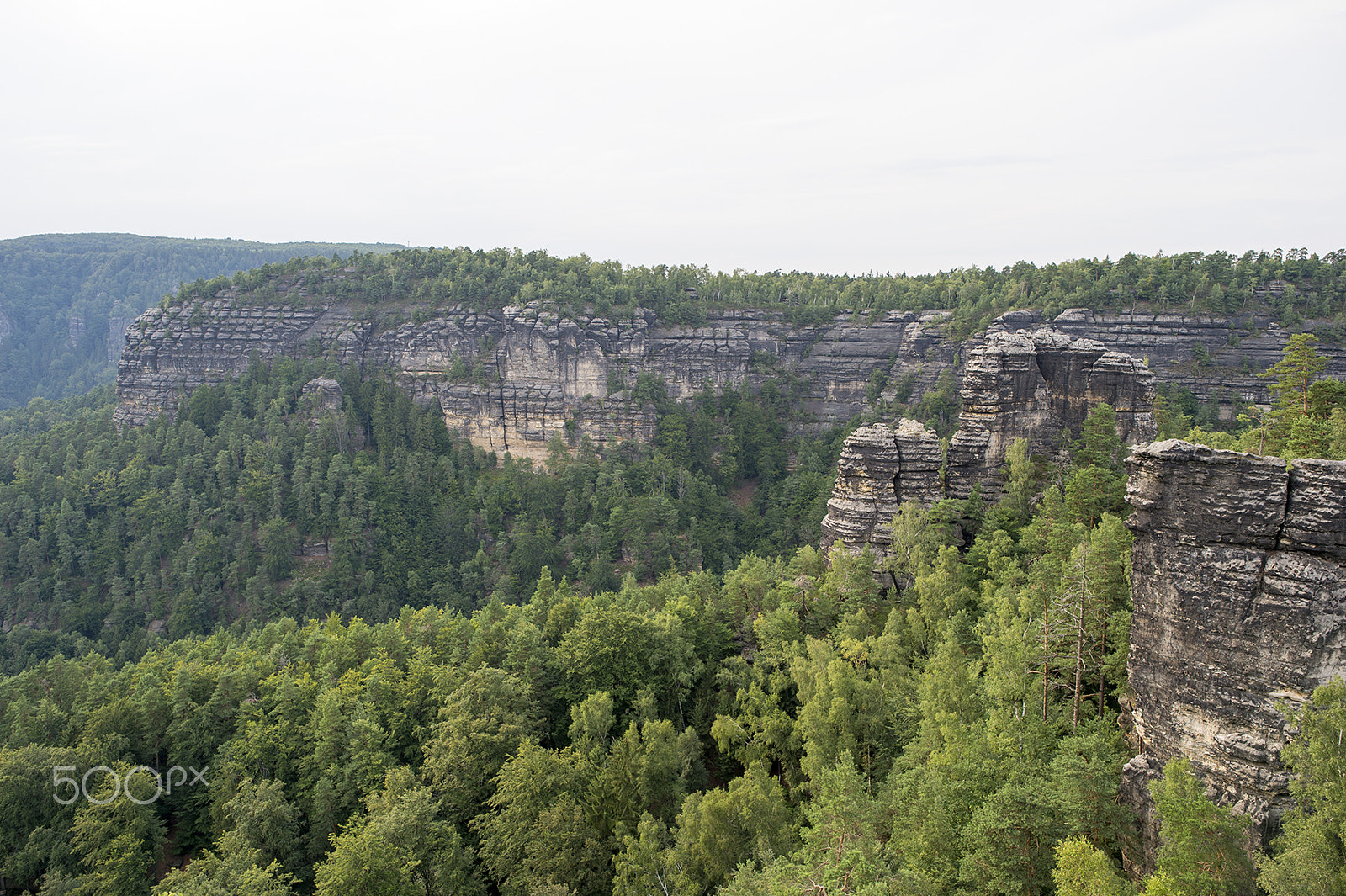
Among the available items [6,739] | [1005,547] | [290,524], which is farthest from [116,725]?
[290,524]

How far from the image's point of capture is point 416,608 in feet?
218

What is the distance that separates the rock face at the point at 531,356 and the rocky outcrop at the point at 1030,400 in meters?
44.7

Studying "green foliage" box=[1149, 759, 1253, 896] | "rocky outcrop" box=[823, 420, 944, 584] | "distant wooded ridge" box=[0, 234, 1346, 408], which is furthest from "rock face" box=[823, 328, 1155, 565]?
"distant wooded ridge" box=[0, 234, 1346, 408]

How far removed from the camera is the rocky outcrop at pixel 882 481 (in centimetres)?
3556

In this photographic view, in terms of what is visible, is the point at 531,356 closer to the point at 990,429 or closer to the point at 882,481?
the point at 882,481

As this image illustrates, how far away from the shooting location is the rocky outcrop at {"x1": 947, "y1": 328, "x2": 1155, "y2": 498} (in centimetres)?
3578

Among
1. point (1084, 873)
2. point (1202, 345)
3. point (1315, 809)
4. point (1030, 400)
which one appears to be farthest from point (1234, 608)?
point (1202, 345)

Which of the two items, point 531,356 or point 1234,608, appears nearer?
point 1234,608

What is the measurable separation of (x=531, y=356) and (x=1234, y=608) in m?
77.0

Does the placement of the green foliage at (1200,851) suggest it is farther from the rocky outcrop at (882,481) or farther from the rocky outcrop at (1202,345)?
the rocky outcrop at (1202,345)

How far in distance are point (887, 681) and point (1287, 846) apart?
13032 mm

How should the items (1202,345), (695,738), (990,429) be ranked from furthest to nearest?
(1202,345), (990,429), (695,738)

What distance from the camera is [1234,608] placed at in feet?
45.7

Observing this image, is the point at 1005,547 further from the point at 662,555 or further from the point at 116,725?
the point at 662,555
